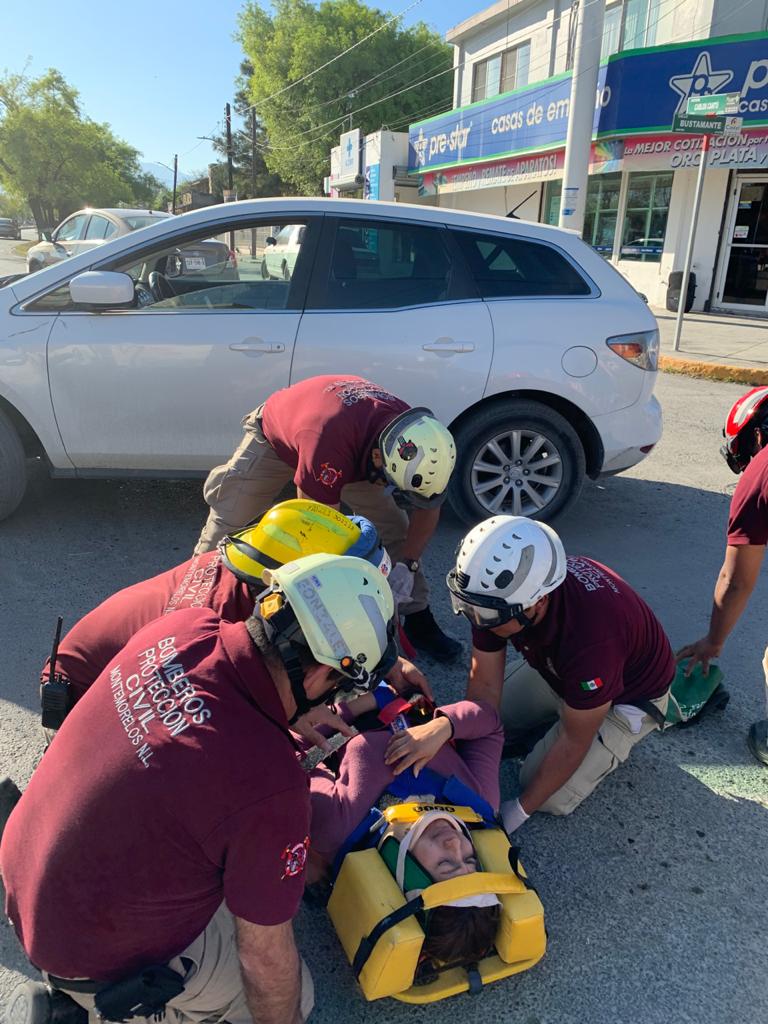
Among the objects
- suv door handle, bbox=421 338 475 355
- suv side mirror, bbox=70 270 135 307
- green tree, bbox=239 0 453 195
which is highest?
green tree, bbox=239 0 453 195

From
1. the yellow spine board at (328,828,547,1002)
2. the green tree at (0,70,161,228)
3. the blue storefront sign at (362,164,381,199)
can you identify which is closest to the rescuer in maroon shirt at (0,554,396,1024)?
the yellow spine board at (328,828,547,1002)

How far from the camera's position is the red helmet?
9.34 ft

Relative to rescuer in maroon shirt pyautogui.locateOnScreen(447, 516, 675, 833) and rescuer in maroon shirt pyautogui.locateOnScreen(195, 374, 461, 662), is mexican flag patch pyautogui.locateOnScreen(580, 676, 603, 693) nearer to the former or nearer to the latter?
rescuer in maroon shirt pyautogui.locateOnScreen(447, 516, 675, 833)

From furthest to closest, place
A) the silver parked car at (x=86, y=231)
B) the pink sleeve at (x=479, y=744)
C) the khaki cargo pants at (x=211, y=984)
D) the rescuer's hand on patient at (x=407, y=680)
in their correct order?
the silver parked car at (x=86, y=231) → the rescuer's hand on patient at (x=407, y=680) → the pink sleeve at (x=479, y=744) → the khaki cargo pants at (x=211, y=984)

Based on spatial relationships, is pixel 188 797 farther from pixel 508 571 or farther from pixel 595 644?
pixel 595 644

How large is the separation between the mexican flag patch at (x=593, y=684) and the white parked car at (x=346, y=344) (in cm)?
234

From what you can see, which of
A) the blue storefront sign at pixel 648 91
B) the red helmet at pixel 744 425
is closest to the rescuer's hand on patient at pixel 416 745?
the red helmet at pixel 744 425

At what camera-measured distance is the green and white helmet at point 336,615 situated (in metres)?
1.46

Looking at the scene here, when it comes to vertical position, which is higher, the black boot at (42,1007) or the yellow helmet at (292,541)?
the yellow helmet at (292,541)

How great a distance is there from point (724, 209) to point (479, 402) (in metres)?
12.8

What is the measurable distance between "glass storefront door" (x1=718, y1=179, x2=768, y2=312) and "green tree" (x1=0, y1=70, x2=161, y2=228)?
110 ft

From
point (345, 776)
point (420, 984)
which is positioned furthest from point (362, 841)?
point (420, 984)

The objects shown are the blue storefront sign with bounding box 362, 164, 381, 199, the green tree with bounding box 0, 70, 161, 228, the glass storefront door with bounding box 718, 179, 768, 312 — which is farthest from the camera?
the green tree with bounding box 0, 70, 161, 228

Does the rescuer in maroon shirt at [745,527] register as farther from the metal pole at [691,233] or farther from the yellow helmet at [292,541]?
the metal pole at [691,233]
